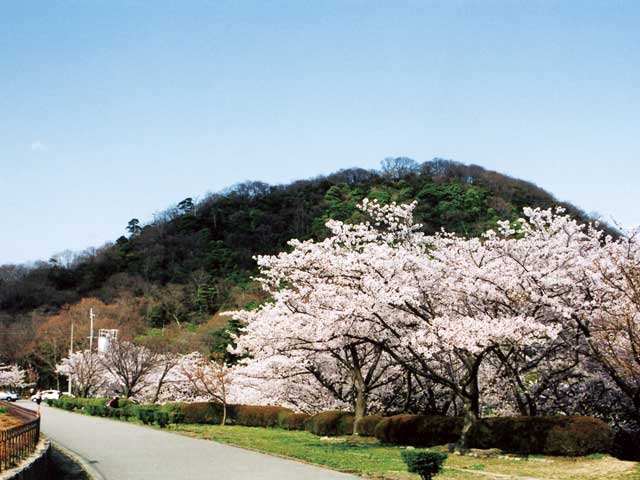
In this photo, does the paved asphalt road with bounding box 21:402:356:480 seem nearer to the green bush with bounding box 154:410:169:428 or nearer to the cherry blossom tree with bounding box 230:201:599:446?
the cherry blossom tree with bounding box 230:201:599:446

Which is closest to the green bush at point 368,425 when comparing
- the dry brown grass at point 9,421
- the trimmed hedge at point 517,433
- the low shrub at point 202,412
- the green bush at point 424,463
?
the trimmed hedge at point 517,433

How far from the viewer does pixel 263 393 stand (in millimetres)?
31656

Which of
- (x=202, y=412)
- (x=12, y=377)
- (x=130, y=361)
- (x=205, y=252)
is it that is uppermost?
(x=205, y=252)

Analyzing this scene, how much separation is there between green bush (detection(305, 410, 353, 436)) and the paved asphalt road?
4540 mm

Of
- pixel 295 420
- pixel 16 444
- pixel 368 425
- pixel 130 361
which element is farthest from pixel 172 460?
pixel 130 361

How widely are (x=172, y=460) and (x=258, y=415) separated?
50.5 ft

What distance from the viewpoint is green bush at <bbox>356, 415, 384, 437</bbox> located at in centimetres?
2041

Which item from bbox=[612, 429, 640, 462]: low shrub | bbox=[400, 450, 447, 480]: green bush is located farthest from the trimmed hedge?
bbox=[400, 450, 447, 480]: green bush

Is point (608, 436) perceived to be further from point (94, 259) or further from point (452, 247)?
point (94, 259)

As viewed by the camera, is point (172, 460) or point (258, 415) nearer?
point (172, 460)

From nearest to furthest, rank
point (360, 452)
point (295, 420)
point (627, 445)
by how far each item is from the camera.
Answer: point (360, 452), point (627, 445), point (295, 420)

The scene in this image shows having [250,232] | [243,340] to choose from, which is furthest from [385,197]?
[243,340]

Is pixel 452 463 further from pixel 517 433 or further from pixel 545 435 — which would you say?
pixel 545 435

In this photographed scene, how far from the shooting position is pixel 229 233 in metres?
99.6
